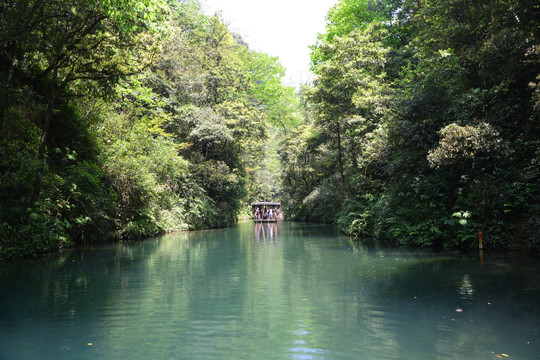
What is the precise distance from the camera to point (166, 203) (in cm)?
2252

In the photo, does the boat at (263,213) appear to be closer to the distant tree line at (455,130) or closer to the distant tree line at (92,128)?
the distant tree line at (92,128)

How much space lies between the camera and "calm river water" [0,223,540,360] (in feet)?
14.1

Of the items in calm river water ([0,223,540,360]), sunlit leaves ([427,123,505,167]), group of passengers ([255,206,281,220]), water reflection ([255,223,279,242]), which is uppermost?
sunlit leaves ([427,123,505,167])

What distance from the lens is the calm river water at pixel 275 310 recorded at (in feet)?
14.1

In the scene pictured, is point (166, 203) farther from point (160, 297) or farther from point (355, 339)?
point (355, 339)

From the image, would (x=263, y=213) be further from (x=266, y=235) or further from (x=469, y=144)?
(x=469, y=144)

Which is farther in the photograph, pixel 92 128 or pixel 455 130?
pixel 92 128

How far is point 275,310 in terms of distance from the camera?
596cm

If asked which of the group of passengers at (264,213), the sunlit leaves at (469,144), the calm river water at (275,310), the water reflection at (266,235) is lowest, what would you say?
the water reflection at (266,235)

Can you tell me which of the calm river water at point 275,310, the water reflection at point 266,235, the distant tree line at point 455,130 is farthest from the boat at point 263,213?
the calm river water at point 275,310

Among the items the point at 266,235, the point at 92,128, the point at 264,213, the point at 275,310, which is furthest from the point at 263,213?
the point at 275,310

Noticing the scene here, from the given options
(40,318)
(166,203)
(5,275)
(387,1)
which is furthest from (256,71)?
(40,318)

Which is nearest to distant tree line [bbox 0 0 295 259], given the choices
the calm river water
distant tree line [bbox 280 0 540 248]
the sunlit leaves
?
the calm river water

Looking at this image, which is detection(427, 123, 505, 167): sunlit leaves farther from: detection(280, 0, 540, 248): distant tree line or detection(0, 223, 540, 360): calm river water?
detection(0, 223, 540, 360): calm river water
